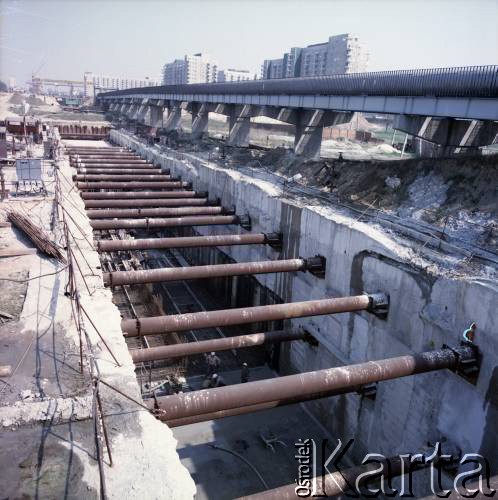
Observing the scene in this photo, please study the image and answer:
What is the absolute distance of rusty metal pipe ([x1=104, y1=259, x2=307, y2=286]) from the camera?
1055 centimetres

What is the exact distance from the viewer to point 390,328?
33.9 feet

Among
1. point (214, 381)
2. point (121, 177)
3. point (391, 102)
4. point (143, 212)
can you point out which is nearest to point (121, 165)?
point (121, 177)

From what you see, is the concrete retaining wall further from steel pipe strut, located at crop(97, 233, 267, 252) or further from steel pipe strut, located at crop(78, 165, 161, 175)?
steel pipe strut, located at crop(78, 165, 161, 175)

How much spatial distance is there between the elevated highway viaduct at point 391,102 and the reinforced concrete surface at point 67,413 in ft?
41.8

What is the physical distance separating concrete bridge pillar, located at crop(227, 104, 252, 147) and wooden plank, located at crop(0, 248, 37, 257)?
2392 cm

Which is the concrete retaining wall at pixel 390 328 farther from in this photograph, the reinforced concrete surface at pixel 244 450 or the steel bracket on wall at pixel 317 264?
the reinforced concrete surface at pixel 244 450

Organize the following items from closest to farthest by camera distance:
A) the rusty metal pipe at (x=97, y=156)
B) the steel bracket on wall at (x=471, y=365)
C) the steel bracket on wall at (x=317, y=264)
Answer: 1. the steel bracket on wall at (x=471, y=365)
2. the steel bracket on wall at (x=317, y=264)
3. the rusty metal pipe at (x=97, y=156)

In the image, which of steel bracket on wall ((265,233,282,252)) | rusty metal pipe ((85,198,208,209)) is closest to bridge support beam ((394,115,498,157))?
steel bracket on wall ((265,233,282,252))

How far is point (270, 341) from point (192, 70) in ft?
A: 577

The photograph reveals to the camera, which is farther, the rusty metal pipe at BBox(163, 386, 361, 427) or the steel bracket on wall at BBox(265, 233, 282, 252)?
the steel bracket on wall at BBox(265, 233, 282, 252)

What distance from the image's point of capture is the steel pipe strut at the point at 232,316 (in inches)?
336

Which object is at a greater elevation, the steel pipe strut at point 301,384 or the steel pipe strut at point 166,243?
the steel pipe strut at point 166,243

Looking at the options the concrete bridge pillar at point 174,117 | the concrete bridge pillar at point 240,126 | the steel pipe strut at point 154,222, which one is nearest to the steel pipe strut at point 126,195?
the steel pipe strut at point 154,222

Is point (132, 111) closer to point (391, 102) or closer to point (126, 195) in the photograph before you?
point (126, 195)
